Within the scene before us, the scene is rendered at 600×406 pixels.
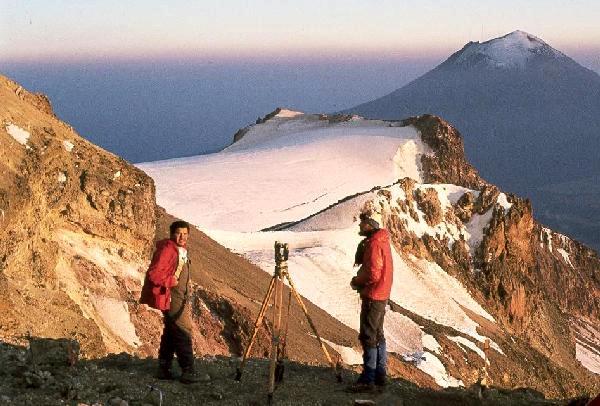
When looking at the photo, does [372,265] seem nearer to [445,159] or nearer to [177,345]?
[177,345]

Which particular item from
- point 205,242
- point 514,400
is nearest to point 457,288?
point 205,242

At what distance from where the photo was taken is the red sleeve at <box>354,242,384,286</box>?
9781 mm

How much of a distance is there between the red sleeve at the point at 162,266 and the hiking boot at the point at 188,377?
3.73 feet

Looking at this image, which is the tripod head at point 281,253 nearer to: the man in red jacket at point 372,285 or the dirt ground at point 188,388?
the man in red jacket at point 372,285

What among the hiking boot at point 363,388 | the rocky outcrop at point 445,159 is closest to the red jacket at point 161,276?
the hiking boot at point 363,388

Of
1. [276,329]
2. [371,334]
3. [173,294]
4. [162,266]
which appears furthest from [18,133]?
[371,334]

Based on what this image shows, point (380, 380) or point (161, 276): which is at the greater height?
point (161, 276)

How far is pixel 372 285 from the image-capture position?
32.4ft

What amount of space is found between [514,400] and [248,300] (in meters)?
14.9

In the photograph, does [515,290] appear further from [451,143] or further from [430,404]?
[430,404]

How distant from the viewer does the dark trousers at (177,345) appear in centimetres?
964

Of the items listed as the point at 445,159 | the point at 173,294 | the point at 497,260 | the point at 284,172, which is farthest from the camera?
the point at 284,172

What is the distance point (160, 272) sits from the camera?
30.3 feet

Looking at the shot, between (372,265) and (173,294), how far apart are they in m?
2.40
